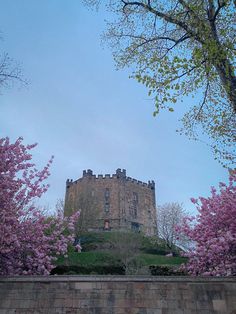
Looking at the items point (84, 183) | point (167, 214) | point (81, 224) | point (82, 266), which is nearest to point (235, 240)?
point (82, 266)

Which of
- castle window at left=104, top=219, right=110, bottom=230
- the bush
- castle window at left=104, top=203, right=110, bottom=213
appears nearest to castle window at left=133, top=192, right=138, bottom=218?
castle window at left=104, top=203, right=110, bottom=213

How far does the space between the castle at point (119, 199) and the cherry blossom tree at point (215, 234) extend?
4175 centimetres

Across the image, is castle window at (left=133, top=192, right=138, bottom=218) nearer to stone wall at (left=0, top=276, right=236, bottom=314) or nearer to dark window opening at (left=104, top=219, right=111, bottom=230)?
Answer: dark window opening at (left=104, top=219, right=111, bottom=230)

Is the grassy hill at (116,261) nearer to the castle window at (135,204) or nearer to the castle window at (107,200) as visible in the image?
the castle window at (107,200)

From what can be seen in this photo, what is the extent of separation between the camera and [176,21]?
34.3 ft

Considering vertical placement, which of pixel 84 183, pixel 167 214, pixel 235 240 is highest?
pixel 84 183

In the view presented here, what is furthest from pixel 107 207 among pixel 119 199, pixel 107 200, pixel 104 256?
pixel 104 256

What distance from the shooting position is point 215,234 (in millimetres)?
13289

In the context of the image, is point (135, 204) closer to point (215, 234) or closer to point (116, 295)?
point (215, 234)

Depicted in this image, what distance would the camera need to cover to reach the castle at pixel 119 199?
5684cm

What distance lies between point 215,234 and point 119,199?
1804 inches

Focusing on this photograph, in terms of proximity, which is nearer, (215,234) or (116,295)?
(116,295)

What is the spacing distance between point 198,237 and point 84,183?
152 ft

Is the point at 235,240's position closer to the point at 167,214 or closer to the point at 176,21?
the point at 176,21
